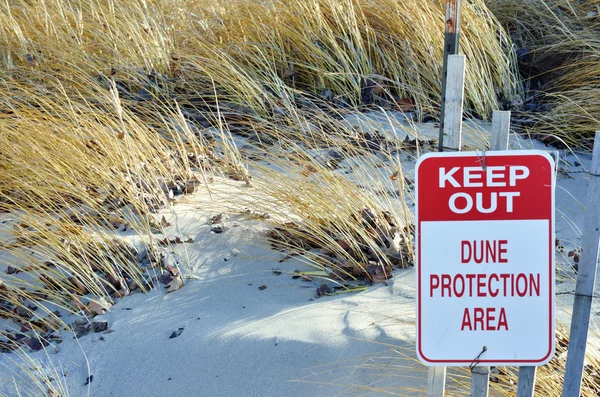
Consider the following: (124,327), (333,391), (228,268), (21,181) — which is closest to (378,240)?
(228,268)

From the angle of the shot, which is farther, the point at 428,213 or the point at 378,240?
Answer: the point at 378,240

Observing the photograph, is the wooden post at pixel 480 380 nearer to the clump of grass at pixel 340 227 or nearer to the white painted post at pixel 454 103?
the white painted post at pixel 454 103

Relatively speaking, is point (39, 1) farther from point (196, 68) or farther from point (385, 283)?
point (385, 283)

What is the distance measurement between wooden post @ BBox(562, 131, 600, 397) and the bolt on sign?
0.18 metres

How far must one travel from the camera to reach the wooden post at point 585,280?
2.20m

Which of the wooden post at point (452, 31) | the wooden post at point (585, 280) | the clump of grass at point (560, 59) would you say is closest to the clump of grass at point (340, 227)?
the wooden post at point (452, 31)

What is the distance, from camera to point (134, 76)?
5.84 metres

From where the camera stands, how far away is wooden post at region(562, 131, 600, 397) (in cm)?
220

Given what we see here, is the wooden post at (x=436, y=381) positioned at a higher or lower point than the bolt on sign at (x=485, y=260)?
lower

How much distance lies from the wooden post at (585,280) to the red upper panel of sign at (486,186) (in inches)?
7.9

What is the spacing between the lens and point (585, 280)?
223 centimetres

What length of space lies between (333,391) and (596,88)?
361cm

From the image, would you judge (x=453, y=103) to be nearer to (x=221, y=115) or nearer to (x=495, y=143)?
(x=495, y=143)

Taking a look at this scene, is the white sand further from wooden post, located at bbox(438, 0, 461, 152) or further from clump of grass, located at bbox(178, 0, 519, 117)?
clump of grass, located at bbox(178, 0, 519, 117)
